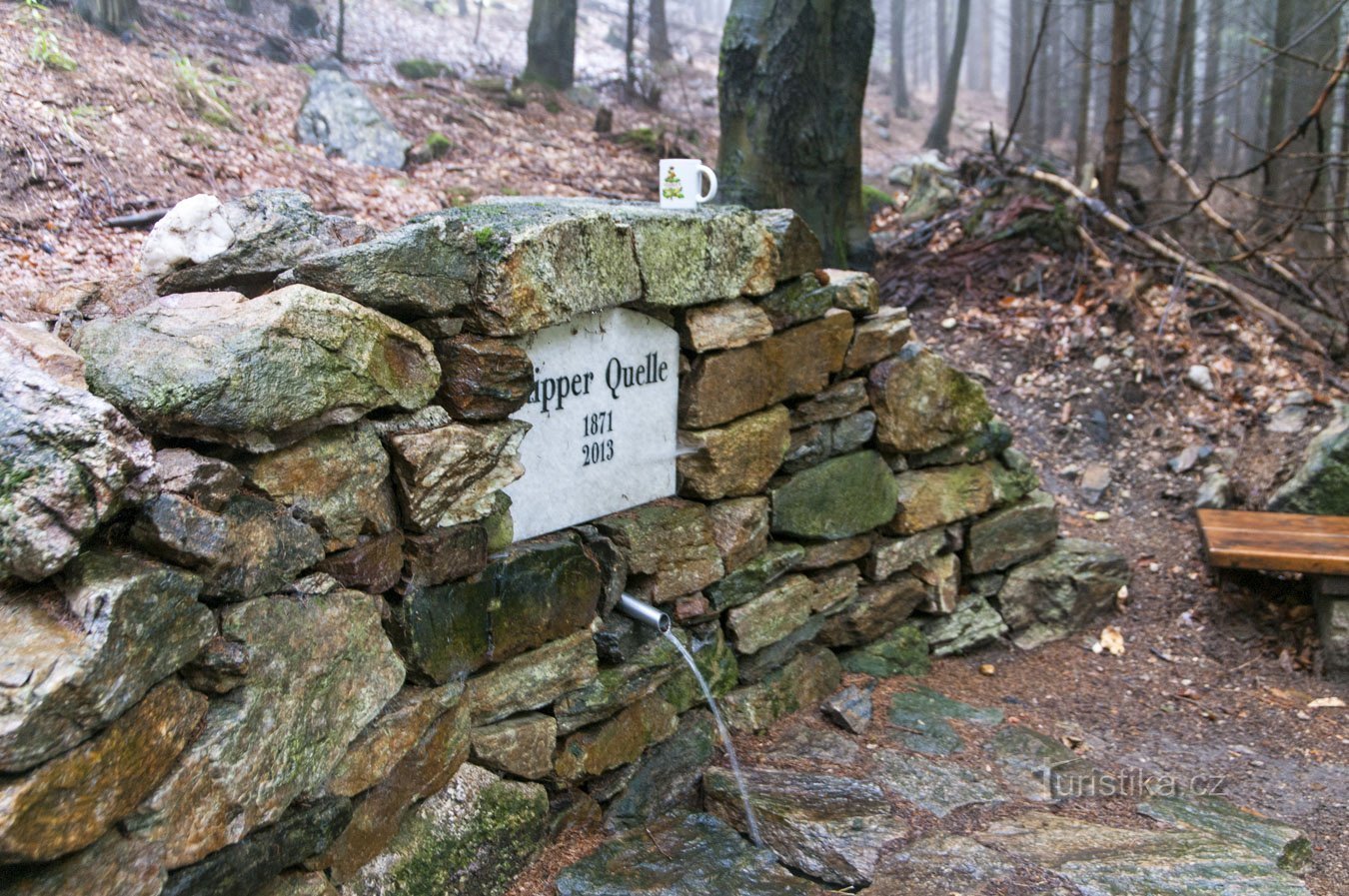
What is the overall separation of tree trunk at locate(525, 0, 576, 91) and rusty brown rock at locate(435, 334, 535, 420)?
869 cm

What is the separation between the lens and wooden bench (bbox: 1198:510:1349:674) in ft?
14.6

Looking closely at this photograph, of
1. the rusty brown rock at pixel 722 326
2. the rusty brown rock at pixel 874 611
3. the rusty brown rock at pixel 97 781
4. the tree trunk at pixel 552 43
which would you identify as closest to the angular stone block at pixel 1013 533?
the rusty brown rock at pixel 874 611

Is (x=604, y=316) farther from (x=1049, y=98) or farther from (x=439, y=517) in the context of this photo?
(x=1049, y=98)

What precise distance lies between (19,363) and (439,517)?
1009 millimetres

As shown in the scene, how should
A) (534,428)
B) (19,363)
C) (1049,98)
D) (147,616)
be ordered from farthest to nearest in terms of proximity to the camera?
1. (1049,98)
2. (534,428)
3. (19,363)
4. (147,616)

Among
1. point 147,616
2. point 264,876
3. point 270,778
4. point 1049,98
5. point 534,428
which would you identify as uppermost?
point 1049,98

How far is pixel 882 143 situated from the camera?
16.9 metres

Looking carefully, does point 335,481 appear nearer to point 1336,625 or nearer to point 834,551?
point 834,551

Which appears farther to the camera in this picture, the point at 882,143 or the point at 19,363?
the point at 882,143

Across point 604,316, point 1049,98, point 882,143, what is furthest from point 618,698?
point 1049,98

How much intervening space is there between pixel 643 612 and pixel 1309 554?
3105 mm

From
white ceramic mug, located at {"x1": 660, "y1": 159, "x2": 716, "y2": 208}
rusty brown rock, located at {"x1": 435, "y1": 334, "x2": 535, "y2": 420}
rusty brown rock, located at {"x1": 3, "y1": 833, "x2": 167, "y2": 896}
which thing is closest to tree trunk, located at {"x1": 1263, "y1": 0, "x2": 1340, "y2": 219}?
white ceramic mug, located at {"x1": 660, "y1": 159, "x2": 716, "y2": 208}

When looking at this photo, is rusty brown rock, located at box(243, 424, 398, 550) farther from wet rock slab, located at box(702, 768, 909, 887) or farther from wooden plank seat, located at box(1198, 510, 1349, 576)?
wooden plank seat, located at box(1198, 510, 1349, 576)

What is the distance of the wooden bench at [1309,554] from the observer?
4438 millimetres
